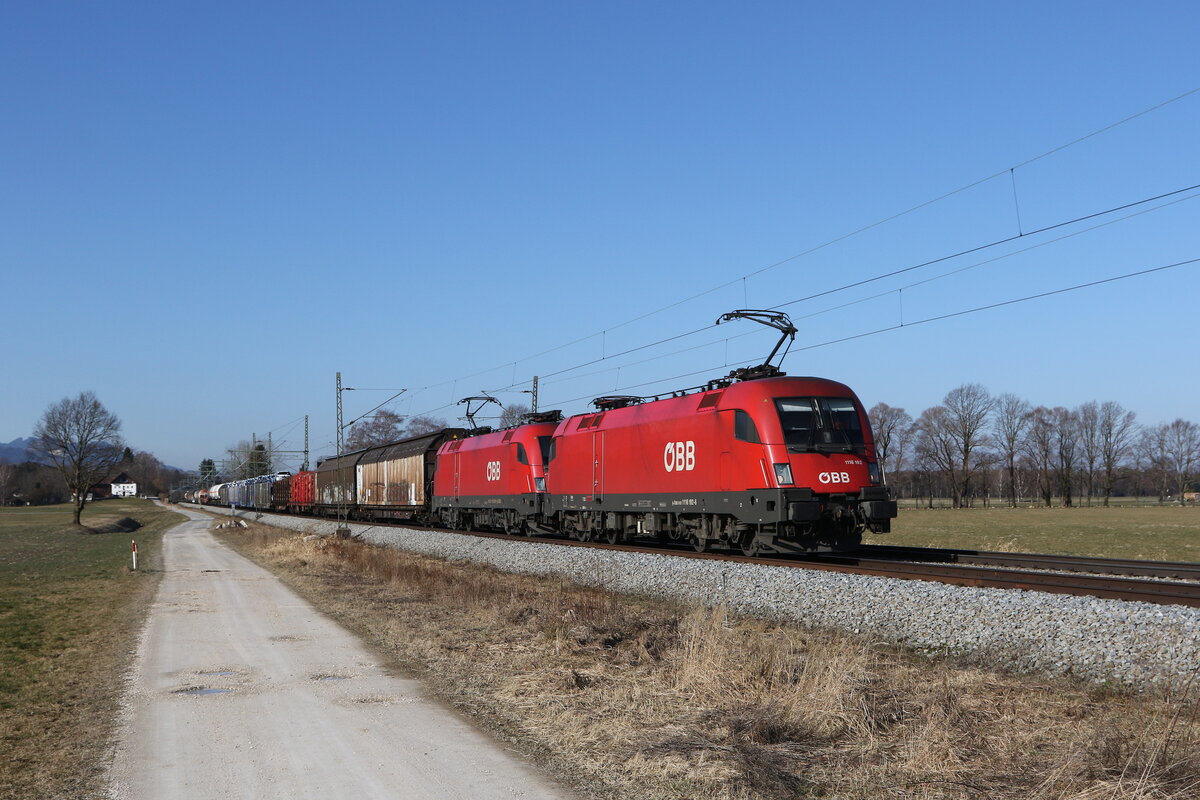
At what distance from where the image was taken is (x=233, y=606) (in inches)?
752

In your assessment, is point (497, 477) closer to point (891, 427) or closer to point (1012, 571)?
point (1012, 571)

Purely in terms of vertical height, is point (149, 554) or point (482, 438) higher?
point (482, 438)

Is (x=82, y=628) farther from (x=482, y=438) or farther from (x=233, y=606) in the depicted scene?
(x=482, y=438)

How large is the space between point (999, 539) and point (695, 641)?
3048cm

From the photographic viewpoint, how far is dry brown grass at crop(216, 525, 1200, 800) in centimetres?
687

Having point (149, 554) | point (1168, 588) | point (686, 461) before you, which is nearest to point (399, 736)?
point (1168, 588)

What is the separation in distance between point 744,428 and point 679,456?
3219mm

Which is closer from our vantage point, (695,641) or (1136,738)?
(1136,738)

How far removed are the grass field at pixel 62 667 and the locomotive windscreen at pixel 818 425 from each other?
499 inches

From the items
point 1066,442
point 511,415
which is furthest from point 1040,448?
point 511,415

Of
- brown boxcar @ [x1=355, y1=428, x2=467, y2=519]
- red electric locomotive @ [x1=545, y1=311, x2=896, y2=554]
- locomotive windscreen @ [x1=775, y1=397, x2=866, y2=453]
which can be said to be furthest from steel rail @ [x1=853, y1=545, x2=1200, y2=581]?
brown boxcar @ [x1=355, y1=428, x2=467, y2=519]

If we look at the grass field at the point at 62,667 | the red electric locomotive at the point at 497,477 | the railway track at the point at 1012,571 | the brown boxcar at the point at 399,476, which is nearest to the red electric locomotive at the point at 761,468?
the railway track at the point at 1012,571

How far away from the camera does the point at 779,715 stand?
336 inches

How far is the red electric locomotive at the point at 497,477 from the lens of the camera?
1291 inches
